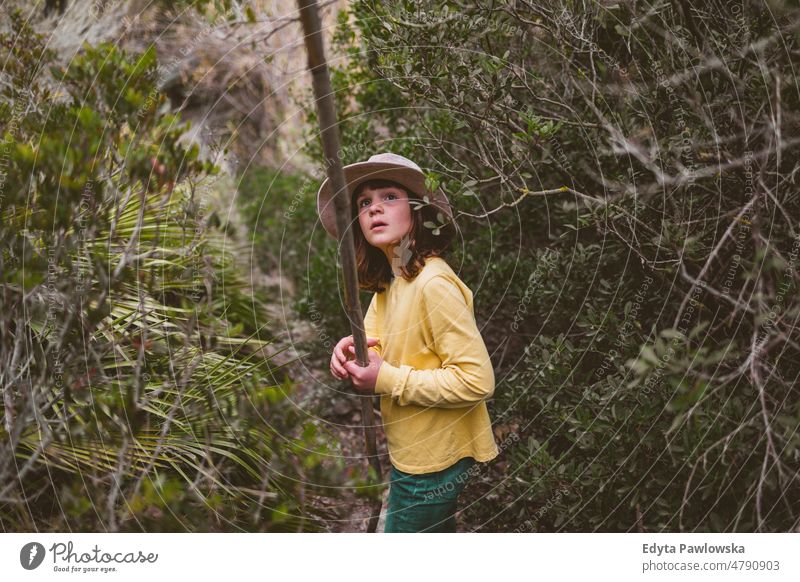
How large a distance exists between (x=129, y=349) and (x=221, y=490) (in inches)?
24.6

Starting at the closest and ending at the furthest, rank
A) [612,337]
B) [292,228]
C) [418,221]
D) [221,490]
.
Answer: [418,221]
[612,337]
[221,490]
[292,228]

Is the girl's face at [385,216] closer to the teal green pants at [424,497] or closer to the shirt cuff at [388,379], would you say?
Answer: the shirt cuff at [388,379]

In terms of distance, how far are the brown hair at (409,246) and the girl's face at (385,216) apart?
2 centimetres

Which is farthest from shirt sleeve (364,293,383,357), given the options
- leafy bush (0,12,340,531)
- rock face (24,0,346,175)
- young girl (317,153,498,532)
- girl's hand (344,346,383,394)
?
rock face (24,0,346,175)

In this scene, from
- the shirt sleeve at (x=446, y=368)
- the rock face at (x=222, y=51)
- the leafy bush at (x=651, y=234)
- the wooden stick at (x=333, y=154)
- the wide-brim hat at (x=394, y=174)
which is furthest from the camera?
the rock face at (x=222, y=51)

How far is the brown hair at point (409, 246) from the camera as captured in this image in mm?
1768

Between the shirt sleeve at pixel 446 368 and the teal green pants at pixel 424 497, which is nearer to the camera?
the shirt sleeve at pixel 446 368

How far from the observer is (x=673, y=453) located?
6.30 ft

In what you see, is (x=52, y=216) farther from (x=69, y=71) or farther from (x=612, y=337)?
(x=612, y=337)

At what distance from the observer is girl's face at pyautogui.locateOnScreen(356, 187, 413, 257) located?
1.77 m

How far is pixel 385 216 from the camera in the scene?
69.6 inches

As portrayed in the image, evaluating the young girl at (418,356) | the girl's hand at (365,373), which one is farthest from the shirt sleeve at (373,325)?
the girl's hand at (365,373)

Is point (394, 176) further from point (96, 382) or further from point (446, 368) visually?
point (96, 382)
